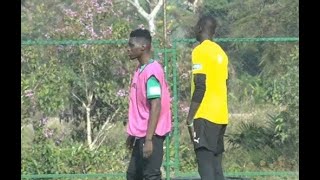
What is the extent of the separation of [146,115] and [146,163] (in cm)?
40

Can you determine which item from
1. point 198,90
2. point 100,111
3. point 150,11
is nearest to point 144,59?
point 198,90

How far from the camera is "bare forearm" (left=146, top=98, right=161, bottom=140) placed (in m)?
7.89

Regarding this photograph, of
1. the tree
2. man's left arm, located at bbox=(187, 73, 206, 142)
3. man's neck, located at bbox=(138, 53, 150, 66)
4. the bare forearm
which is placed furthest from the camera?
the tree

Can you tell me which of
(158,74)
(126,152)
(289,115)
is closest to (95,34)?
(126,152)

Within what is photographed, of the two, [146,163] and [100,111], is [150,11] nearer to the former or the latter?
[100,111]

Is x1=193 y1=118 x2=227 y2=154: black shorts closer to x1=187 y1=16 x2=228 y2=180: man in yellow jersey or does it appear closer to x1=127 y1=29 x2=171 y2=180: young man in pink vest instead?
x1=187 y1=16 x2=228 y2=180: man in yellow jersey

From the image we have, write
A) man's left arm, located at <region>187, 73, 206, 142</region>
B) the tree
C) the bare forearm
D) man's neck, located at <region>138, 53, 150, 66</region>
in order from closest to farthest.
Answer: the bare forearm < man's neck, located at <region>138, 53, 150, 66</region> < man's left arm, located at <region>187, 73, 206, 142</region> < the tree

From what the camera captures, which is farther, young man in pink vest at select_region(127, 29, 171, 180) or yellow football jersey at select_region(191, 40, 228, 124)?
yellow football jersey at select_region(191, 40, 228, 124)

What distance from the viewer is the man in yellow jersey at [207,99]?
8.56 metres

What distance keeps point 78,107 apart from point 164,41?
132 cm

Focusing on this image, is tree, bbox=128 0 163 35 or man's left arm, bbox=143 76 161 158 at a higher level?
tree, bbox=128 0 163 35

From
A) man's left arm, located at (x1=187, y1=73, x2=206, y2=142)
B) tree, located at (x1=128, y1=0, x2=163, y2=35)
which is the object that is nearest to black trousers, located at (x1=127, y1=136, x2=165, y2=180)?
man's left arm, located at (x1=187, y1=73, x2=206, y2=142)

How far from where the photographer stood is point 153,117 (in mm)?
7895

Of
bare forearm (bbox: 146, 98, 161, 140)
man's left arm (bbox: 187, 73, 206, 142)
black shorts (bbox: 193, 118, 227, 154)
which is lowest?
black shorts (bbox: 193, 118, 227, 154)
